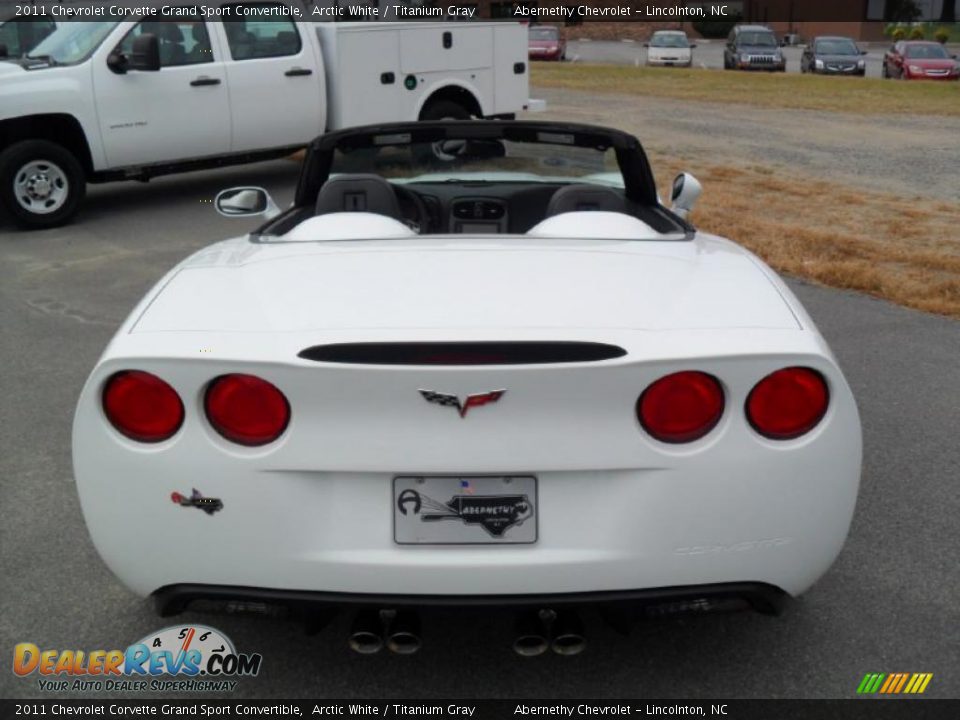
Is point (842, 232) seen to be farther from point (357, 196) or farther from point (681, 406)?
point (681, 406)

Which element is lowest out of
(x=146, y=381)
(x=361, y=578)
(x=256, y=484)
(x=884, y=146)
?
(x=884, y=146)

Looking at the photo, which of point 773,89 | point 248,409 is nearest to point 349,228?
point 248,409

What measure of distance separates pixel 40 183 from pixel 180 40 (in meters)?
1.97

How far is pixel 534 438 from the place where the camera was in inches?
97.2

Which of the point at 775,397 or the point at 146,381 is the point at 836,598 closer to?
the point at 775,397

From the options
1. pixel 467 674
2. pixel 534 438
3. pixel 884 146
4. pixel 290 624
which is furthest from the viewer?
pixel 884 146

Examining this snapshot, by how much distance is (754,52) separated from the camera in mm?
35750

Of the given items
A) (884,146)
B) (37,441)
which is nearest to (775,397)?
(37,441)

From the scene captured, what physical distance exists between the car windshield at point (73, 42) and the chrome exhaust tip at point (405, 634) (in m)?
8.58

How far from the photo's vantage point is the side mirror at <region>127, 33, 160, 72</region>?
9.91 m

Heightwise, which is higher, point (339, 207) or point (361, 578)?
point (339, 207)

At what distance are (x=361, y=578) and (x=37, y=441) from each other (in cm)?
286

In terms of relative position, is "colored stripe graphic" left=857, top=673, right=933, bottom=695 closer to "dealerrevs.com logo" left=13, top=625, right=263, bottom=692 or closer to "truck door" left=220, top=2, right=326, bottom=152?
"dealerrevs.com logo" left=13, top=625, right=263, bottom=692

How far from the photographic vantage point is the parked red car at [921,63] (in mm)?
31078
